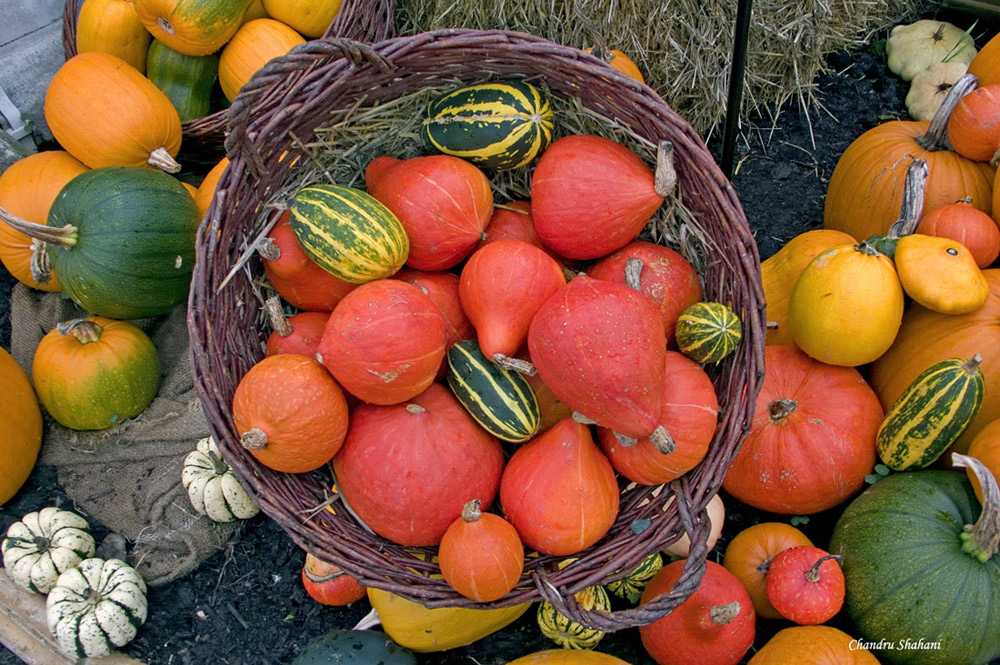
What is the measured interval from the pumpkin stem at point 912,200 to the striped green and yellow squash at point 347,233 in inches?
59.4

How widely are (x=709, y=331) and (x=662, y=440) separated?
336 mm

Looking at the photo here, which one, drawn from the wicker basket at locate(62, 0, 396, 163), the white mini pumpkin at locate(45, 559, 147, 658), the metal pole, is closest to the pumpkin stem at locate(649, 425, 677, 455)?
the metal pole

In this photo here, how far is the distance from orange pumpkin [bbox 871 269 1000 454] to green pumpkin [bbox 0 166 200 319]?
2.41 metres

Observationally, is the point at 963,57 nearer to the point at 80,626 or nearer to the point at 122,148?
the point at 122,148

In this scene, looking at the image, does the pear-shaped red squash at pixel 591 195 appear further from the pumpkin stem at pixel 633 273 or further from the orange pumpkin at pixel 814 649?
the orange pumpkin at pixel 814 649

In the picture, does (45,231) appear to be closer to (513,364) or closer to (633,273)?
(513,364)

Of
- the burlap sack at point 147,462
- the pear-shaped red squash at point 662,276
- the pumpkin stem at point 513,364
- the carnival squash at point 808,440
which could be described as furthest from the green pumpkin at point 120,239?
the carnival squash at point 808,440

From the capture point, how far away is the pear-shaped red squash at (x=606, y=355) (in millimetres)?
1509

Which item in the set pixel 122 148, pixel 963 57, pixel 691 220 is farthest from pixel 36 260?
pixel 963 57

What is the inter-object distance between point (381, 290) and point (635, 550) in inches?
33.6

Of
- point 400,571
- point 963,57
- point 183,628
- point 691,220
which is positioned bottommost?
point 183,628

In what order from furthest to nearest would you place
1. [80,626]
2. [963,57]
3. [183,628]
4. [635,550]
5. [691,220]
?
[963,57], [183,628], [80,626], [691,220], [635,550]

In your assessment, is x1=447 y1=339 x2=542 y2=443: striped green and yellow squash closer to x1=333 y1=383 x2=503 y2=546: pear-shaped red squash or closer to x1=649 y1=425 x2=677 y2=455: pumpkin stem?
x1=333 y1=383 x2=503 y2=546: pear-shaped red squash

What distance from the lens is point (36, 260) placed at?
2.44 metres
